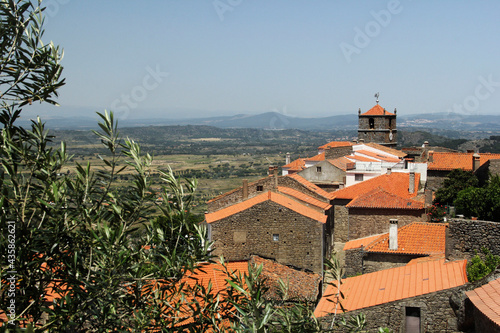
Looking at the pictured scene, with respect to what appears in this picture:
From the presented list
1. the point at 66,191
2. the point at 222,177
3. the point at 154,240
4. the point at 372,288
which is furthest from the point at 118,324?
the point at 222,177

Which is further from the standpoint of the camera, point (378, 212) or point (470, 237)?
point (378, 212)

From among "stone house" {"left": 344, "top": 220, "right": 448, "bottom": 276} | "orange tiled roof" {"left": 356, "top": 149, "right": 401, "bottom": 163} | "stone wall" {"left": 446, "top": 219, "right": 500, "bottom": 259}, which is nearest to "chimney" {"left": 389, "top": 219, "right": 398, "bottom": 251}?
"stone house" {"left": 344, "top": 220, "right": 448, "bottom": 276}

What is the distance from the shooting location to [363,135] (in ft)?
184

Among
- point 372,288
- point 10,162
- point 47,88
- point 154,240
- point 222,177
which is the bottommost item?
point 222,177

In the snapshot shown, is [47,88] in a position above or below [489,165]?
above

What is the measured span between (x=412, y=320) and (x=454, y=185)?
21273 millimetres

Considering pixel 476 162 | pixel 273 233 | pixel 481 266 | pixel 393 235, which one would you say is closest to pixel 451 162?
pixel 476 162

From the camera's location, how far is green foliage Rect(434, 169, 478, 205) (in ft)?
100

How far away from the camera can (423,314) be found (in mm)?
12594

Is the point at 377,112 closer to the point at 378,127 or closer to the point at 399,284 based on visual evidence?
the point at 378,127

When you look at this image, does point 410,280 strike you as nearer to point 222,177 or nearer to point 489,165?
point 489,165

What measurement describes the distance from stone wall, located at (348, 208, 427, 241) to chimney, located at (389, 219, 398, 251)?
22.6 ft

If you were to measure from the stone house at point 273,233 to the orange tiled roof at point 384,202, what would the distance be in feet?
19.4

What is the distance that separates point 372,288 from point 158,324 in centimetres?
980
